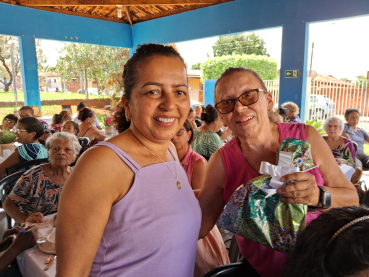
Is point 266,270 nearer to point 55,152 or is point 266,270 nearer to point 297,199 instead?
point 297,199

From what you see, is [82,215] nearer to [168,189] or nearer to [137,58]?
[168,189]

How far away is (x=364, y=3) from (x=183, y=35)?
230 inches

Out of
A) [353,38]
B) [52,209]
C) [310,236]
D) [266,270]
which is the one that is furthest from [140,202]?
[353,38]

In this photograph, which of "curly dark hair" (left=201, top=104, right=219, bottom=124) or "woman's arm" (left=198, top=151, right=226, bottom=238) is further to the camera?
"curly dark hair" (left=201, top=104, right=219, bottom=124)

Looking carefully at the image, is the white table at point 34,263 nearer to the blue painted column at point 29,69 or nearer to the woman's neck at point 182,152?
the woman's neck at point 182,152

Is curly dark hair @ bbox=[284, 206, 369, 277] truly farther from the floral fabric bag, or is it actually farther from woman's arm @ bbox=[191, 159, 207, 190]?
woman's arm @ bbox=[191, 159, 207, 190]

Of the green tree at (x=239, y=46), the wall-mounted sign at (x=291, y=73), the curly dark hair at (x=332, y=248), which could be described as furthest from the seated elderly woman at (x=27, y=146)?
the green tree at (x=239, y=46)

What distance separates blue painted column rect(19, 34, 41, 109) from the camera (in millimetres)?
8914

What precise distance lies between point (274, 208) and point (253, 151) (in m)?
0.43

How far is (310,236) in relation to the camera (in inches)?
36.1

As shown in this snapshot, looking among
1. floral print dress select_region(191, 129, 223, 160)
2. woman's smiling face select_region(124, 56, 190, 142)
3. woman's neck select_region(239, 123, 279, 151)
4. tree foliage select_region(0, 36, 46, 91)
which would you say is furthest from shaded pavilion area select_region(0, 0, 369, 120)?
tree foliage select_region(0, 36, 46, 91)

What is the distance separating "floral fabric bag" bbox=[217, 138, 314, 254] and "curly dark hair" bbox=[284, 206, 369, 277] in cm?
25

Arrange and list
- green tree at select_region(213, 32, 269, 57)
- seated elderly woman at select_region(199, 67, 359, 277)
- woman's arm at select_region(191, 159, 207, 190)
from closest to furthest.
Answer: seated elderly woman at select_region(199, 67, 359, 277) < woman's arm at select_region(191, 159, 207, 190) < green tree at select_region(213, 32, 269, 57)

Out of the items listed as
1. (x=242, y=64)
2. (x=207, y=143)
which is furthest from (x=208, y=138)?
(x=242, y=64)
